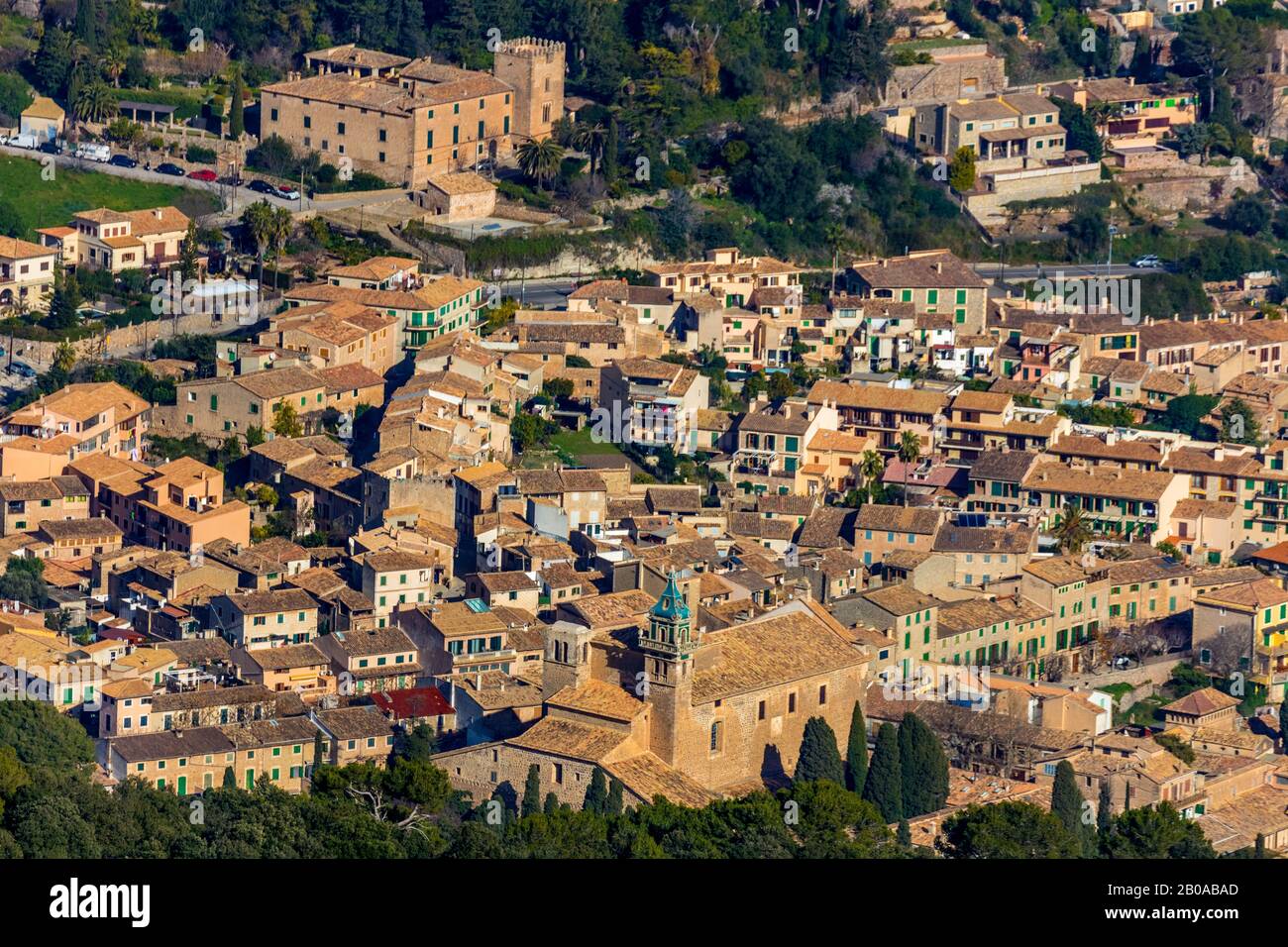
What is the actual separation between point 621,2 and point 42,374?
82.5 ft

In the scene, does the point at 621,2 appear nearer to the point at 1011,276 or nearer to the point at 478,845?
the point at 1011,276

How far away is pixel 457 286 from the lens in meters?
78.8

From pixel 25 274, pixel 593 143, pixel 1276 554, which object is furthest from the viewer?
pixel 593 143

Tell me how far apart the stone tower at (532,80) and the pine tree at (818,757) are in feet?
109

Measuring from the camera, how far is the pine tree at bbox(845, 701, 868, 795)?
5797 cm

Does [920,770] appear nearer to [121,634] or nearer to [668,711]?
[668,711]

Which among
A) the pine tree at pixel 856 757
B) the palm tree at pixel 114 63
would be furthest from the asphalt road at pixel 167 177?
the pine tree at pixel 856 757

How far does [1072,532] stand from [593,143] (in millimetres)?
→ 21225

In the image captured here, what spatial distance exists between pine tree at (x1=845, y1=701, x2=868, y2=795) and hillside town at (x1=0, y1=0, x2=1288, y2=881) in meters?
0.09

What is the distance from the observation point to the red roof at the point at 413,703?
196ft

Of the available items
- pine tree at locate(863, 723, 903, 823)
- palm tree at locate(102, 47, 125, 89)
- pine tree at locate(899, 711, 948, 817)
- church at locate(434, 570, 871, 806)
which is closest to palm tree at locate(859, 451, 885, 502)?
church at locate(434, 570, 871, 806)

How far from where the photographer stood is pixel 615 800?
53562mm

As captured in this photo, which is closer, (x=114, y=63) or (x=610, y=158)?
(x=610, y=158)

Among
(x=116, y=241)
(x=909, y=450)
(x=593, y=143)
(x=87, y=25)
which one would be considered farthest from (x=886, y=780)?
(x=87, y=25)
